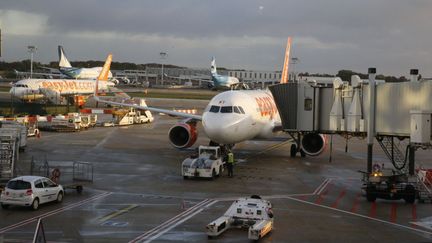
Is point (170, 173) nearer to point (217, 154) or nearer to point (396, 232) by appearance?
point (217, 154)

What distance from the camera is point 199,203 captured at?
25953mm

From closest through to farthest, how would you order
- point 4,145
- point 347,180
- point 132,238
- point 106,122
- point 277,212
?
point 132,238, point 277,212, point 4,145, point 347,180, point 106,122

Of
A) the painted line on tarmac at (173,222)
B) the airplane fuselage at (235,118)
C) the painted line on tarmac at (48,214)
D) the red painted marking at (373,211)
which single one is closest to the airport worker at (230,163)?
the airplane fuselage at (235,118)

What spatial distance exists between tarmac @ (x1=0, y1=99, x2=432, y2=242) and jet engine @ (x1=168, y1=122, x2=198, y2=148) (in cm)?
121

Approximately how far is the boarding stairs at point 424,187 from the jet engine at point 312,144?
844 centimetres

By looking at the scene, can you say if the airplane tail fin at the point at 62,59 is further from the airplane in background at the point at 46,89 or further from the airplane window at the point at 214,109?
the airplane window at the point at 214,109

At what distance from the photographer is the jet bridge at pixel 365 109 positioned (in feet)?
79.9

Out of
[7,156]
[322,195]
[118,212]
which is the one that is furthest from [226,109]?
[118,212]

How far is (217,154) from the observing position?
35.8 meters

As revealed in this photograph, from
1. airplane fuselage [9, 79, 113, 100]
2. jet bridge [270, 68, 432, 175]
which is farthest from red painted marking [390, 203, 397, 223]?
airplane fuselage [9, 79, 113, 100]

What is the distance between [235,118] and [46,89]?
6169cm

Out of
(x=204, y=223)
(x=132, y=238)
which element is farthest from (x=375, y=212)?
(x=132, y=238)

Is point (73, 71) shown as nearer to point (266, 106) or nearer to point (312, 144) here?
point (266, 106)

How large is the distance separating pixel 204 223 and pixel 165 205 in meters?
3.99
